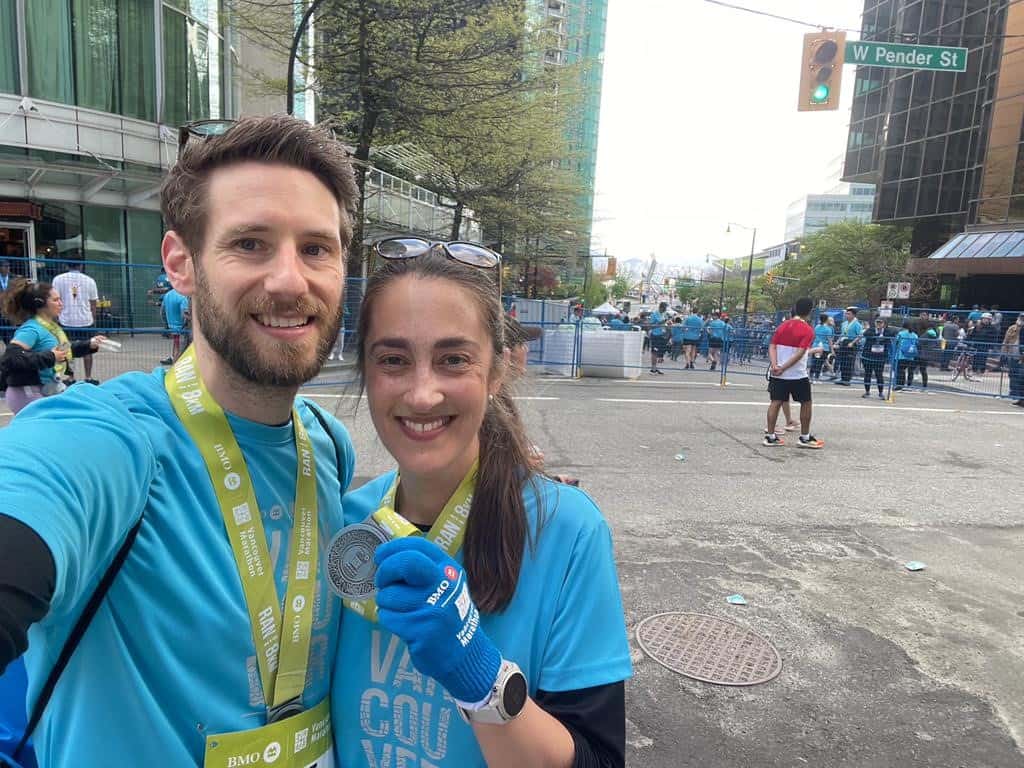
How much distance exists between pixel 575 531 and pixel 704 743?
2.01 m

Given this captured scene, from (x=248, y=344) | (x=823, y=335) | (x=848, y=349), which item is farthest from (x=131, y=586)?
(x=848, y=349)

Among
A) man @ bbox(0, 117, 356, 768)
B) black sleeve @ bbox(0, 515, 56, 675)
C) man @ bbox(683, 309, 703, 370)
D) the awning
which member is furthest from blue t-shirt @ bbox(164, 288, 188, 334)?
the awning

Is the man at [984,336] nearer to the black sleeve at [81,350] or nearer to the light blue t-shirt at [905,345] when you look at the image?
the light blue t-shirt at [905,345]

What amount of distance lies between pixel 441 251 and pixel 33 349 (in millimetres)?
5955

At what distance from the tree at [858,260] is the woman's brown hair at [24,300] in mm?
41735

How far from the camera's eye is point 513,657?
1343 millimetres

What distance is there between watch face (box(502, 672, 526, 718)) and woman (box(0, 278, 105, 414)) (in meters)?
6.15

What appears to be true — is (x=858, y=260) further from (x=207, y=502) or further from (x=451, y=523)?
(x=207, y=502)

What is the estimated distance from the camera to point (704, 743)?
284 cm

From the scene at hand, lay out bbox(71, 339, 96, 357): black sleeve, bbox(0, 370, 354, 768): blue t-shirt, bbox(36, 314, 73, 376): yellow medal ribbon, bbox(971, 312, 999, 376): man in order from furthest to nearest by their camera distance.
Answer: bbox(971, 312, 999, 376): man < bbox(71, 339, 96, 357): black sleeve < bbox(36, 314, 73, 376): yellow medal ribbon < bbox(0, 370, 354, 768): blue t-shirt

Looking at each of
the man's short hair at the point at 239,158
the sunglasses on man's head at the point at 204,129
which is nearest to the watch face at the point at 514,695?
the man's short hair at the point at 239,158

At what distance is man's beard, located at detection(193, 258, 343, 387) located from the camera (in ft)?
4.41

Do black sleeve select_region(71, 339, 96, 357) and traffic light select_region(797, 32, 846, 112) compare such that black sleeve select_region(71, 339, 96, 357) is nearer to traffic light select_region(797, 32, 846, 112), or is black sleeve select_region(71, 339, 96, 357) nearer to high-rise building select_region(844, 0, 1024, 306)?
traffic light select_region(797, 32, 846, 112)

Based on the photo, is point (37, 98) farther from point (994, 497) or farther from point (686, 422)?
point (994, 497)
